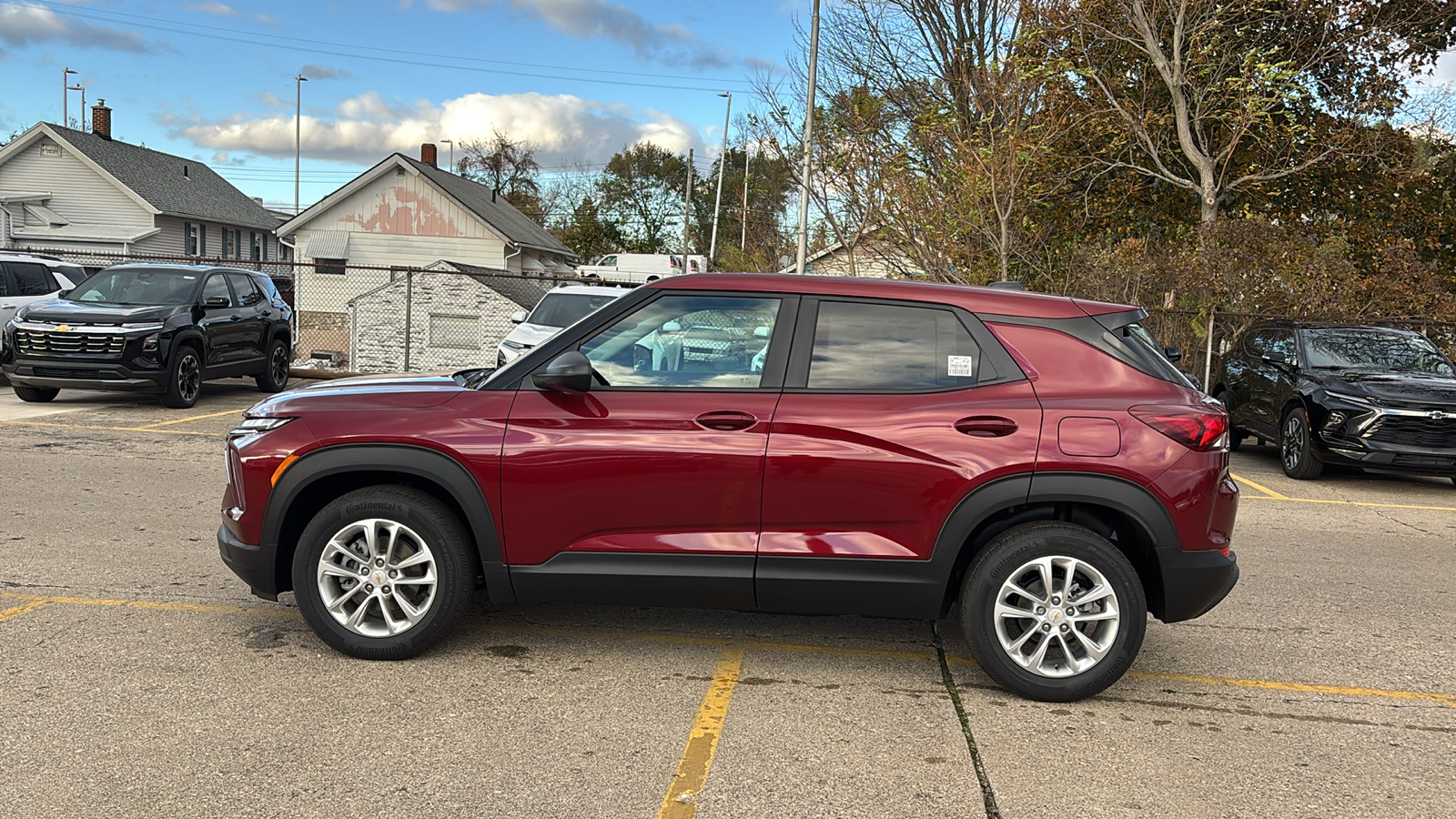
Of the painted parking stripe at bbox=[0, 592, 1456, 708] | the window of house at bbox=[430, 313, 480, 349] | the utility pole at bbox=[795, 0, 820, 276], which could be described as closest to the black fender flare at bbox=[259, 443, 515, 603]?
the painted parking stripe at bbox=[0, 592, 1456, 708]

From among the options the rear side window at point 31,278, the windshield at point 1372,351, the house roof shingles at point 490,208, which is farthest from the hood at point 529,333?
the house roof shingles at point 490,208

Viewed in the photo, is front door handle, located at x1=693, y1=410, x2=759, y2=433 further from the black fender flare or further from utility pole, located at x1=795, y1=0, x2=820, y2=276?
utility pole, located at x1=795, y1=0, x2=820, y2=276

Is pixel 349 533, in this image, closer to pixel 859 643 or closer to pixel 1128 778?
pixel 859 643

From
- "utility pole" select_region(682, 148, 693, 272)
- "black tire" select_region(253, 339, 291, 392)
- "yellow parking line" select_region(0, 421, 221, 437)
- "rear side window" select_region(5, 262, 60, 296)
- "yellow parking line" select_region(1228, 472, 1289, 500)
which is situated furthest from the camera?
"utility pole" select_region(682, 148, 693, 272)

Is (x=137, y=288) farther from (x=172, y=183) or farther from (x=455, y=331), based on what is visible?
(x=172, y=183)

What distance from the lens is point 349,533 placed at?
4.59m

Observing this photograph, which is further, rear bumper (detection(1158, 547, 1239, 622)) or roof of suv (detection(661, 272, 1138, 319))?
roof of suv (detection(661, 272, 1138, 319))

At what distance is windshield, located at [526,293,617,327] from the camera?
16.4 metres

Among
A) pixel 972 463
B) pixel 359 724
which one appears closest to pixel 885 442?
pixel 972 463

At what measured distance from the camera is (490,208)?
42.6 metres

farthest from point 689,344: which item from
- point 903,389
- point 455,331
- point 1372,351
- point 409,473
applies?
point 455,331

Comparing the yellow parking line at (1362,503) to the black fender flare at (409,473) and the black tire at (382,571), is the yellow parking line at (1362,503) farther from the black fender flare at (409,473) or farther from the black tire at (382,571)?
the black tire at (382,571)

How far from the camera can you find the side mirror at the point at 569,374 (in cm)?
438

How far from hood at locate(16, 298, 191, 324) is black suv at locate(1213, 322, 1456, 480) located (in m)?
12.8
